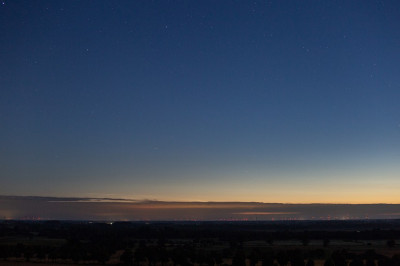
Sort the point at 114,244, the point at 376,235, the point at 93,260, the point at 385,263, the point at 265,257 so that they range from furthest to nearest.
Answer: the point at 376,235, the point at 114,244, the point at 93,260, the point at 265,257, the point at 385,263

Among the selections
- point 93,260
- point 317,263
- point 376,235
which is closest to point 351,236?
point 376,235

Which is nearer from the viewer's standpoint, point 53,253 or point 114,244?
point 53,253

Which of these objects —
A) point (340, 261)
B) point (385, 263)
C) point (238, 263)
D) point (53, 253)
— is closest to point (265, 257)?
point (238, 263)

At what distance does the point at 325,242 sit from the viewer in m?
116

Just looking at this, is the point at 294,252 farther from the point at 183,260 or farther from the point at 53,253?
the point at 53,253

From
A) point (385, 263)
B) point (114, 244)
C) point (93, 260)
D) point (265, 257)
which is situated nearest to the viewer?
point (385, 263)

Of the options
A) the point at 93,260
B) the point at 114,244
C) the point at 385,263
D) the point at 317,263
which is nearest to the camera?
the point at 385,263

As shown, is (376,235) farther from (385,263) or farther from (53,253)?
(53,253)

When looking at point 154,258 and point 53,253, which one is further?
point 53,253

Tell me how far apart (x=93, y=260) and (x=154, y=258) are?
559 inches

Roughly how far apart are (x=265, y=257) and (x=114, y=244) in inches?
1994

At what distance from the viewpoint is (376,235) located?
150500mm

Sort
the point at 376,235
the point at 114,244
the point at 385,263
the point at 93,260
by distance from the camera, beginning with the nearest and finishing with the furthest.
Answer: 1. the point at 385,263
2. the point at 93,260
3. the point at 114,244
4. the point at 376,235

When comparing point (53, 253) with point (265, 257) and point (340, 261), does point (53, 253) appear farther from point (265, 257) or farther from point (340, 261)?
point (340, 261)
